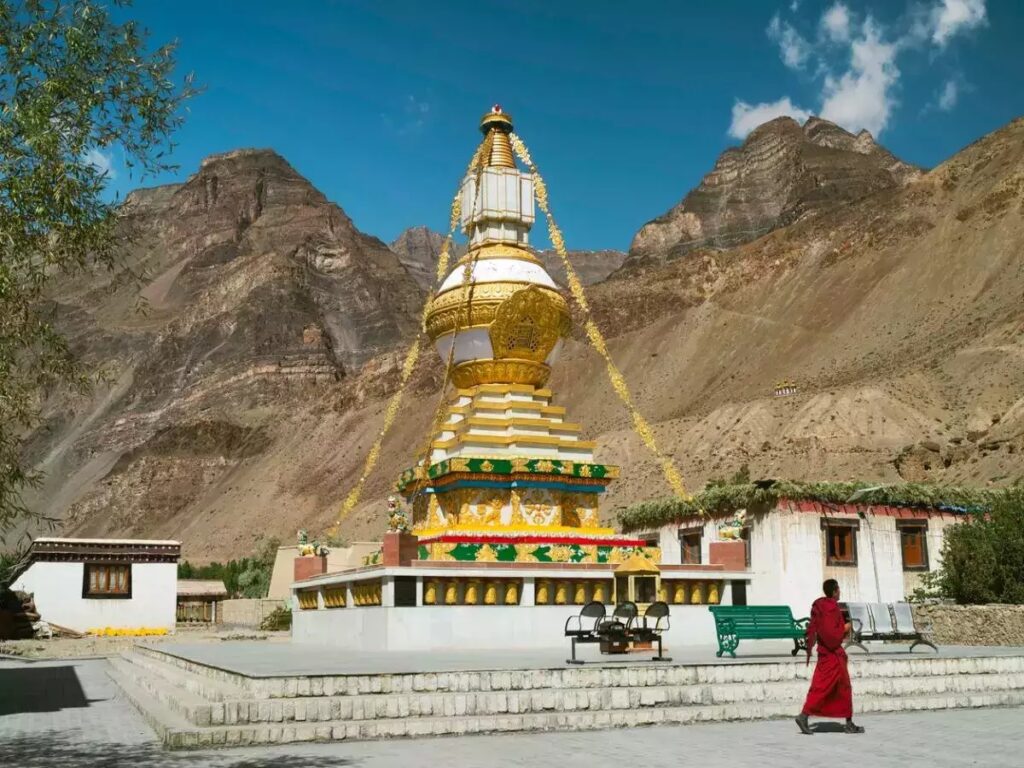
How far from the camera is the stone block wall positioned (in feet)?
63.3

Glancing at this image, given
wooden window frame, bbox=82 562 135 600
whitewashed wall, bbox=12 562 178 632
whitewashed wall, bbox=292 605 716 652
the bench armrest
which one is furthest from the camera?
wooden window frame, bbox=82 562 135 600

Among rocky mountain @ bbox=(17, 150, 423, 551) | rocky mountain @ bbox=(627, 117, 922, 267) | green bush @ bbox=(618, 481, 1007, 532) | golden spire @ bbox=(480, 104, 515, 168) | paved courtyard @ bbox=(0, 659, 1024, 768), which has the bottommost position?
paved courtyard @ bbox=(0, 659, 1024, 768)

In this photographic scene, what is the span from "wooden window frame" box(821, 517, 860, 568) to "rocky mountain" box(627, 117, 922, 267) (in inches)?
4617

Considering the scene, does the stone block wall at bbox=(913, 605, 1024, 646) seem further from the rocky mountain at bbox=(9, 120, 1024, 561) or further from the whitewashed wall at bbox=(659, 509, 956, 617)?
the rocky mountain at bbox=(9, 120, 1024, 561)

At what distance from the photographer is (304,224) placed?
16575cm

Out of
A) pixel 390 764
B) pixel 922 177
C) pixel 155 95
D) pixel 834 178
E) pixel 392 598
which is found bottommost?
pixel 390 764

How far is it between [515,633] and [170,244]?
164111 millimetres

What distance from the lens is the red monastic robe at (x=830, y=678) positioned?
10586 mm

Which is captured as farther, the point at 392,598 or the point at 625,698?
the point at 392,598

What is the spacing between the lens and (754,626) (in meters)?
16.3

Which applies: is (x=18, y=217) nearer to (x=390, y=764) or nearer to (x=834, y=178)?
(x=390, y=764)

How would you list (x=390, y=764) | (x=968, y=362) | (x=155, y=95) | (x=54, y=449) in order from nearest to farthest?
(x=390, y=764) < (x=155, y=95) < (x=968, y=362) < (x=54, y=449)

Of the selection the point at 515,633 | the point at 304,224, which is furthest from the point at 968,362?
the point at 304,224

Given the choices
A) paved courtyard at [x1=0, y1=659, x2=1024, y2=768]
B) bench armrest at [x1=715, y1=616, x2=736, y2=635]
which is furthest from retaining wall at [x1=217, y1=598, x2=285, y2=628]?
paved courtyard at [x1=0, y1=659, x2=1024, y2=768]
